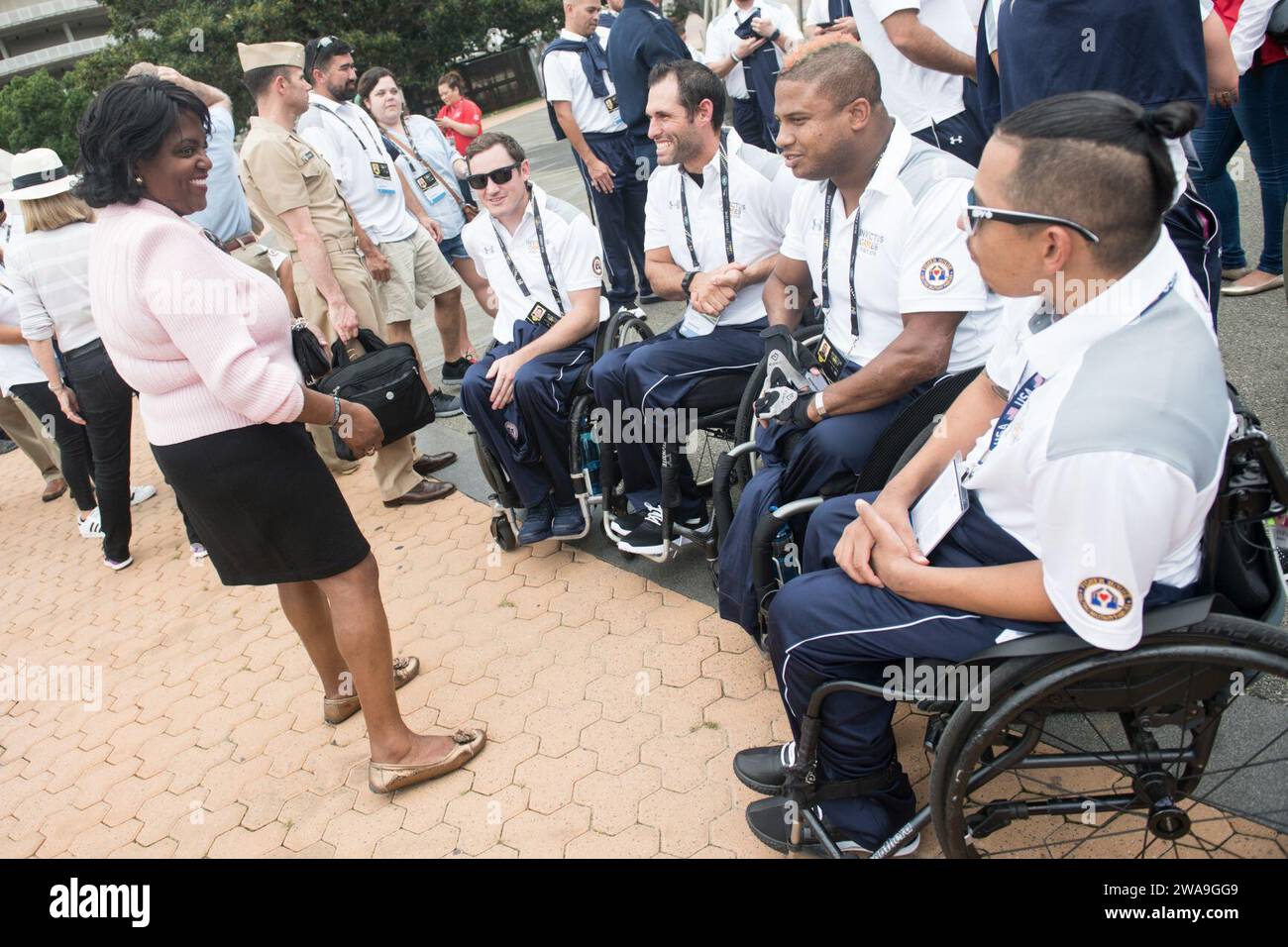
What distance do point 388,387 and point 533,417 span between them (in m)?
0.58

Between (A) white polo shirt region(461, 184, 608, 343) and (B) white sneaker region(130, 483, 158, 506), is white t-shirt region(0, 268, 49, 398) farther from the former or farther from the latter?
(A) white polo shirt region(461, 184, 608, 343)

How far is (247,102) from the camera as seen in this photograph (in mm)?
31047

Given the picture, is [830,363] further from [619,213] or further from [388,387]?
[619,213]

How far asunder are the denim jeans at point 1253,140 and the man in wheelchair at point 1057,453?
2.68 metres

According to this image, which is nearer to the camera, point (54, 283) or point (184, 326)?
point (184, 326)

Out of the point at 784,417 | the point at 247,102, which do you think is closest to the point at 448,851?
the point at 784,417

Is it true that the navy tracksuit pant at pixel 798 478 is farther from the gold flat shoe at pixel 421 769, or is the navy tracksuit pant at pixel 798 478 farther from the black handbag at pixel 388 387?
the black handbag at pixel 388 387

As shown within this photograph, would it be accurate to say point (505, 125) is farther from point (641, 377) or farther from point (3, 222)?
point (641, 377)

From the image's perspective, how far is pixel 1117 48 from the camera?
8.03 ft

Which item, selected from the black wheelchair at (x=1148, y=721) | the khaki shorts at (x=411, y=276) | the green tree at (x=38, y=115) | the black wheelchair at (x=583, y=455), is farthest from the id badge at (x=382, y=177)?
the green tree at (x=38, y=115)

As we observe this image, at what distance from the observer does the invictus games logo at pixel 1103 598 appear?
1.45 meters

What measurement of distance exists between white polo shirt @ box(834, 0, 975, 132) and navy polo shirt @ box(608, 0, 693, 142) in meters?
1.68

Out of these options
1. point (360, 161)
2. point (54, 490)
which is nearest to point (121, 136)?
point (360, 161)

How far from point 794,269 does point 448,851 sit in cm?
212
